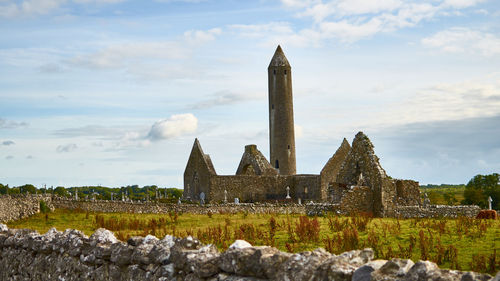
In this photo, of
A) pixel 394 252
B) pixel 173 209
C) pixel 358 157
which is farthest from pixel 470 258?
pixel 173 209

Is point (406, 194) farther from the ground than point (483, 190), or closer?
closer

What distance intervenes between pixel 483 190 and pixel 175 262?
61869 mm

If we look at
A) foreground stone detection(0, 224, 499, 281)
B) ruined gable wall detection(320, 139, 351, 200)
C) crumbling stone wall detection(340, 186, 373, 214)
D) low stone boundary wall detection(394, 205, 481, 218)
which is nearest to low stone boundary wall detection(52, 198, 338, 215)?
crumbling stone wall detection(340, 186, 373, 214)

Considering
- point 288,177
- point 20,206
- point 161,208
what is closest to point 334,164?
point 288,177

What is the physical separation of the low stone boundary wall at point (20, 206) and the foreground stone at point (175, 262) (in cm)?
2210

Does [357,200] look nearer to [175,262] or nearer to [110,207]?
[110,207]

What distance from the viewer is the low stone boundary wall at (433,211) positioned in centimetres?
2662

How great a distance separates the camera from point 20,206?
3438 cm

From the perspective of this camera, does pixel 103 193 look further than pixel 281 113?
Yes

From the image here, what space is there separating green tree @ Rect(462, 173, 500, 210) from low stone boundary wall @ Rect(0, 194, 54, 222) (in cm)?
3700

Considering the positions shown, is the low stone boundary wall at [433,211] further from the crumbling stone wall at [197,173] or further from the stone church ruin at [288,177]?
the crumbling stone wall at [197,173]

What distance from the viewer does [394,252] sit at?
11.8 m

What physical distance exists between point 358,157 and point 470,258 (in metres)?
18.7

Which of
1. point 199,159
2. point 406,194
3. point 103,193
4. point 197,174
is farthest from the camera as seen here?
point 103,193
